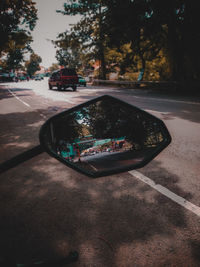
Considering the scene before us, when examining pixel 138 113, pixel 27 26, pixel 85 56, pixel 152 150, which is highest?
pixel 27 26

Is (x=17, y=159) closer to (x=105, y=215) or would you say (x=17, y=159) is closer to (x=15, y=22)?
(x=105, y=215)

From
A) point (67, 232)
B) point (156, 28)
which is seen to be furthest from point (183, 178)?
point (156, 28)

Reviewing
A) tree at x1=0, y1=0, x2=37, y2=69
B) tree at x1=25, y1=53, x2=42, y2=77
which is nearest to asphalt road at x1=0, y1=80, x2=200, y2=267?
tree at x1=0, y1=0, x2=37, y2=69

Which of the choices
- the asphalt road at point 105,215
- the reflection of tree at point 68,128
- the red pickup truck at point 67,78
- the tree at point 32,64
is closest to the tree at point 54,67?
the tree at point 32,64

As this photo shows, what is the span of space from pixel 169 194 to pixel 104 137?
193 centimetres

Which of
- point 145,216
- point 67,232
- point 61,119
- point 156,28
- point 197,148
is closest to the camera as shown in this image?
point 61,119

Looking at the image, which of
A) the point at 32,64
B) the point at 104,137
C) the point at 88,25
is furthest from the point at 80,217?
the point at 32,64

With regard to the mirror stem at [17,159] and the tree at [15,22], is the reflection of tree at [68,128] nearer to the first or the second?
the mirror stem at [17,159]

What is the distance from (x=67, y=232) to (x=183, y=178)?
199 cm

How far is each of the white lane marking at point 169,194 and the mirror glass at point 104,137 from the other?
60.4 inches

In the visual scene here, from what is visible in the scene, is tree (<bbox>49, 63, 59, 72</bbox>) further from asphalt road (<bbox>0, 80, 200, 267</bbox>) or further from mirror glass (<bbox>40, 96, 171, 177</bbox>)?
mirror glass (<bbox>40, 96, 171, 177</bbox>)

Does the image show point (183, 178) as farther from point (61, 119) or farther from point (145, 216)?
point (61, 119)

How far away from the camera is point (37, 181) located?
3195 millimetres

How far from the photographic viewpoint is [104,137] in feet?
3.89
